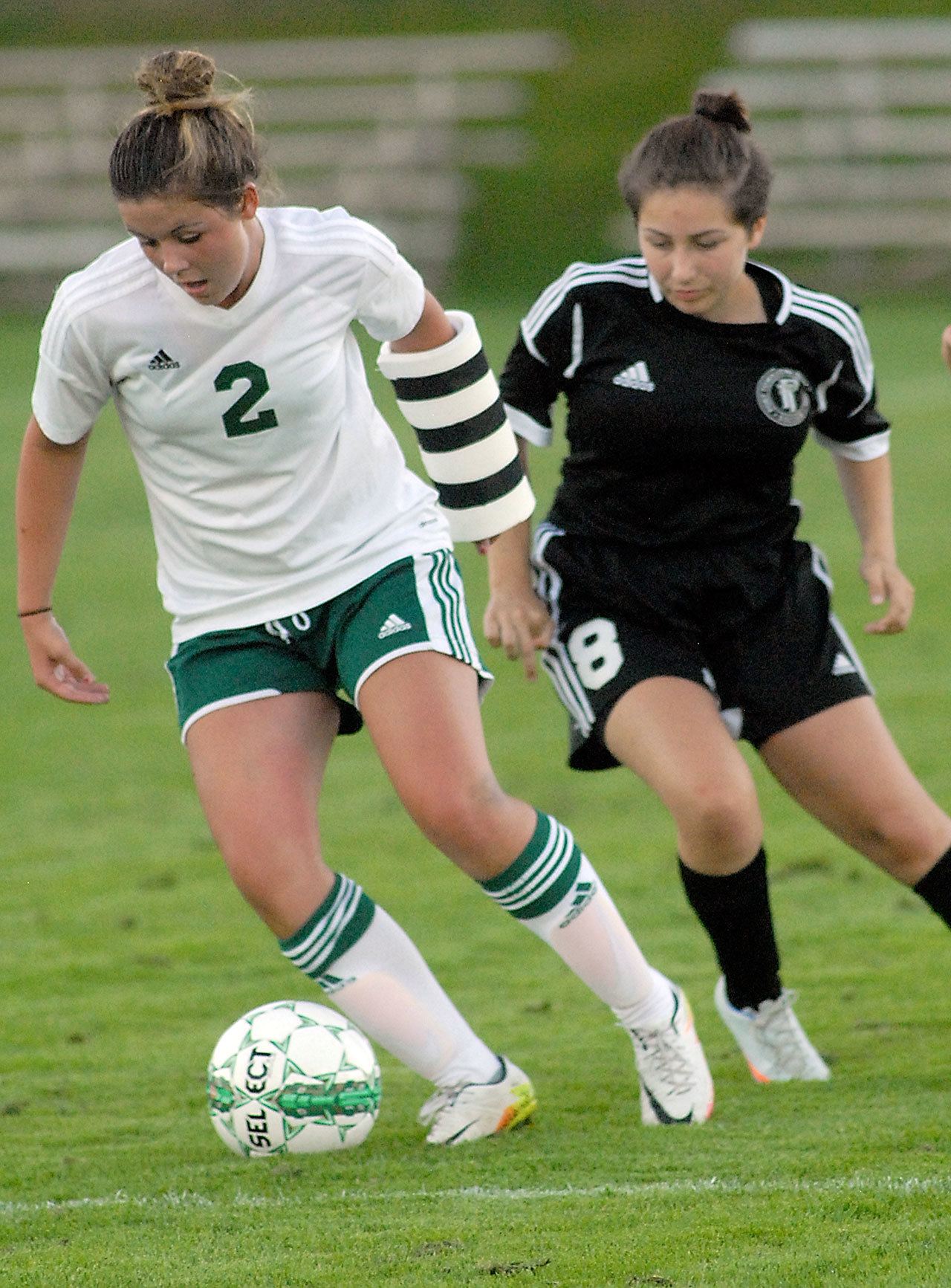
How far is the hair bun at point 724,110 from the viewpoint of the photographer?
4402mm

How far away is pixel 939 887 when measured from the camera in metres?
4.34

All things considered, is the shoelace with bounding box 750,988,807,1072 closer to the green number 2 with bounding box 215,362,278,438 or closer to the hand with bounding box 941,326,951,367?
the hand with bounding box 941,326,951,367

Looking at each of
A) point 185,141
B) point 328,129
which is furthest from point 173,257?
point 328,129

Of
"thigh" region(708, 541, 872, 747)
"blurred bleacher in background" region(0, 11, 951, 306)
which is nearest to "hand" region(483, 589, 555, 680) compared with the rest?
"thigh" region(708, 541, 872, 747)

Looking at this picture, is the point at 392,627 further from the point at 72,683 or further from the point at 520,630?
the point at 72,683

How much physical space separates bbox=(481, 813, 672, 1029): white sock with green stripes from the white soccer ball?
1.48 ft

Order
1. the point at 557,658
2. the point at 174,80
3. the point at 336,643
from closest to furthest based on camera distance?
the point at 174,80
the point at 336,643
the point at 557,658

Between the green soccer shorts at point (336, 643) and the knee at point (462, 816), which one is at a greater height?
the green soccer shorts at point (336, 643)

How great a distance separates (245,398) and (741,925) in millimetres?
1582

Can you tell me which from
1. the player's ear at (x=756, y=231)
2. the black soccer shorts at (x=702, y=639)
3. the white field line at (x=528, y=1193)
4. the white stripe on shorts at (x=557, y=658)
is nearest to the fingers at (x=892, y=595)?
the black soccer shorts at (x=702, y=639)

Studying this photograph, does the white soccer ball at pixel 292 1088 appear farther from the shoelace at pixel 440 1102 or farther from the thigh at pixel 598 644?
the thigh at pixel 598 644

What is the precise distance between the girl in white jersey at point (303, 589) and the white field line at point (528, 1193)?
424mm

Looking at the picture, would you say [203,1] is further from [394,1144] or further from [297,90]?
[394,1144]

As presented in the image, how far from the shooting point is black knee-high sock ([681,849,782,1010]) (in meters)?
4.36
